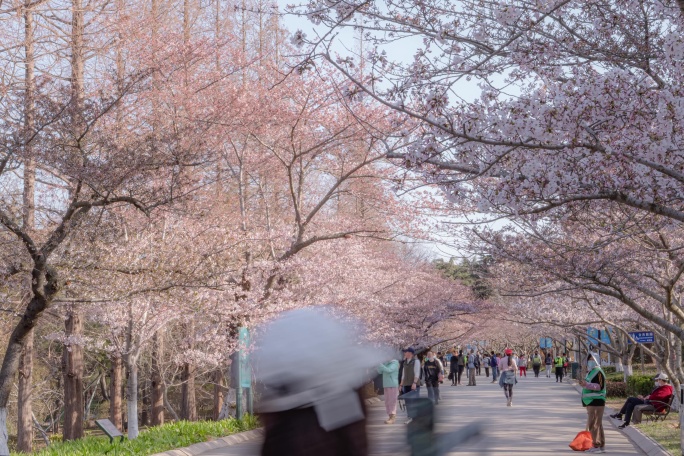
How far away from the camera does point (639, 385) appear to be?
27734 mm

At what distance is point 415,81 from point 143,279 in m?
5.71

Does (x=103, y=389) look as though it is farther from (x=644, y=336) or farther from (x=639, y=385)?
(x=644, y=336)

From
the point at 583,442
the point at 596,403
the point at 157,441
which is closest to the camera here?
the point at 583,442

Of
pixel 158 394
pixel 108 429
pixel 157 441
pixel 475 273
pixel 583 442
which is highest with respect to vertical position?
pixel 475 273

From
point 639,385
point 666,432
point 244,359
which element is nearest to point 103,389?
point 639,385

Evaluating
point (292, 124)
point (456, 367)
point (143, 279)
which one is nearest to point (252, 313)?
point (292, 124)

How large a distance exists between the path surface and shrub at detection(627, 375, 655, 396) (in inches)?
72.8

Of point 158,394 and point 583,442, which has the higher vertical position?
point 158,394

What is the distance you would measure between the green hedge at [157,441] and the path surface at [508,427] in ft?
6.41

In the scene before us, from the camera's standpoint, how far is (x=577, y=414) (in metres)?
24.0

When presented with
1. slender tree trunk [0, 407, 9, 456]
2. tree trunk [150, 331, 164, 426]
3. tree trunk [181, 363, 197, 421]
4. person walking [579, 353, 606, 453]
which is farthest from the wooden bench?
tree trunk [181, 363, 197, 421]

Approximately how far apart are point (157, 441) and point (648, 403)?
1163cm

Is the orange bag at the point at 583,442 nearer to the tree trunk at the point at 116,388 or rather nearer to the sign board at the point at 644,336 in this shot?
the sign board at the point at 644,336

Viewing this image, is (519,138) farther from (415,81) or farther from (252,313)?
(252,313)
